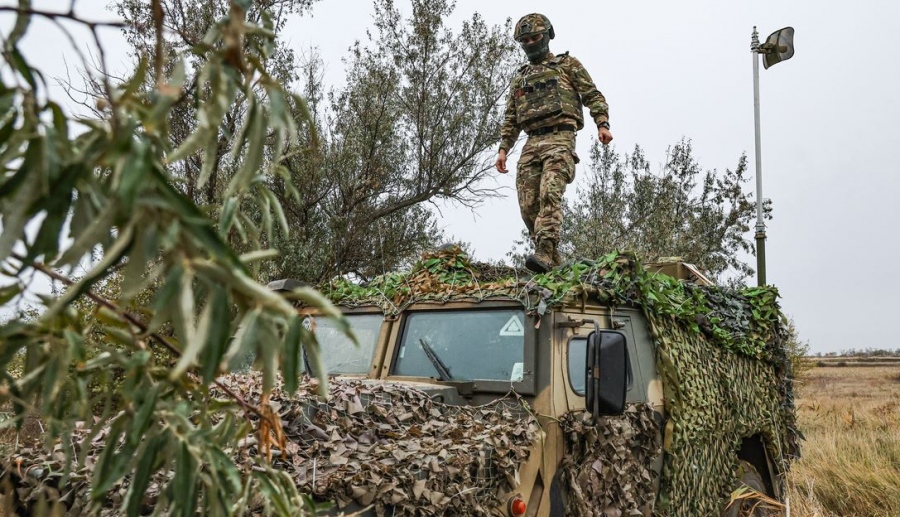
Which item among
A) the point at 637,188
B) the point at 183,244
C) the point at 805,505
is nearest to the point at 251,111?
the point at 183,244

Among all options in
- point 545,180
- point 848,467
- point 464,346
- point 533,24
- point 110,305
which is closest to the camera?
point 110,305

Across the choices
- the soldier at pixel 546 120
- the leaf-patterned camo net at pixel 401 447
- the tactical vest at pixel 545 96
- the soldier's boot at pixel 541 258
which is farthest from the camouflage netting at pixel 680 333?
the tactical vest at pixel 545 96

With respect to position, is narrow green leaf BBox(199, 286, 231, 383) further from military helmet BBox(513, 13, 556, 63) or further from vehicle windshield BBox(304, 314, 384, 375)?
military helmet BBox(513, 13, 556, 63)

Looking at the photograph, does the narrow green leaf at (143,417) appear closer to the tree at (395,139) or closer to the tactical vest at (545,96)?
the tactical vest at (545,96)

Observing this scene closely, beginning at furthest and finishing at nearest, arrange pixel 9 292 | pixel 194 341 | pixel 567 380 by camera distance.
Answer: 1. pixel 567 380
2. pixel 9 292
3. pixel 194 341

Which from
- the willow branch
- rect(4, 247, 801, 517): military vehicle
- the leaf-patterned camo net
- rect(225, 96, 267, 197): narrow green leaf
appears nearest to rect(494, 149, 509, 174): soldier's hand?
rect(4, 247, 801, 517): military vehicle

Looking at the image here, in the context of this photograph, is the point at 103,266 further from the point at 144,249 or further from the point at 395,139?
the point at 395,139

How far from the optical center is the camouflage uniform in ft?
18.0

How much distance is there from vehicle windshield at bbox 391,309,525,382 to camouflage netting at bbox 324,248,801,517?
4.1 inches

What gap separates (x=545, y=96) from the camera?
5730mm

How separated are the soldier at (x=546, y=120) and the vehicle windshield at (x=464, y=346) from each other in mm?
1442

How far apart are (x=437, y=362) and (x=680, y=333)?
63.2 inches

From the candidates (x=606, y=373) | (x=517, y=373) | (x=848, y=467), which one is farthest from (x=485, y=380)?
(x=848, y=467)

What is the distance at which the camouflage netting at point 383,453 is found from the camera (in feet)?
8.44
